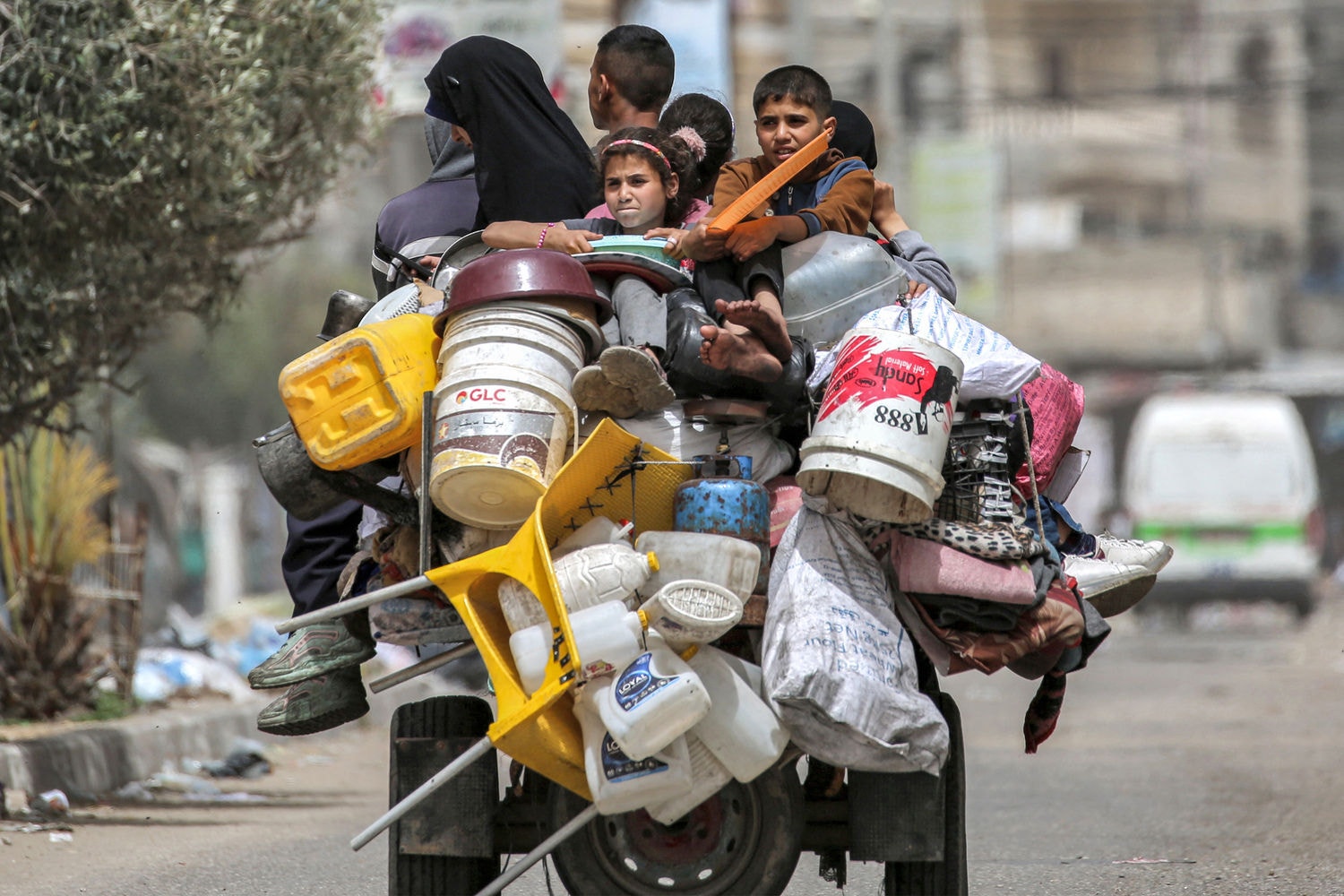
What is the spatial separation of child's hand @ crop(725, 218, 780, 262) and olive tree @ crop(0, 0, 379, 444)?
4.03m

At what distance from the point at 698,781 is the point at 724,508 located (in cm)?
56

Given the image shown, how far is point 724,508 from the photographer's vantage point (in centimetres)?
386

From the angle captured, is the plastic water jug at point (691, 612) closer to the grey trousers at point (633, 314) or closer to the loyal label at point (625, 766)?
the loyal label at point (625, 766)

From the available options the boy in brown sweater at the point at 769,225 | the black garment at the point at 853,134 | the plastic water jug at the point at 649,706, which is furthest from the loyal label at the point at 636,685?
the black garment at the point at 853,134

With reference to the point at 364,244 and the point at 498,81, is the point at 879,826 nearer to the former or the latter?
the point at 498,81

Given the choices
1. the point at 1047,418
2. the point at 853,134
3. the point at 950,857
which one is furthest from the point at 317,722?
the point at 853,134

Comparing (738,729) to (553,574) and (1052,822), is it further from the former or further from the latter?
(1052,822)

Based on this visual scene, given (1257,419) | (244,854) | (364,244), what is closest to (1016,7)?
(364,244)

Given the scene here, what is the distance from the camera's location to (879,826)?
13.1ft

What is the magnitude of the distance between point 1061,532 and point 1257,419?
23.4 metres

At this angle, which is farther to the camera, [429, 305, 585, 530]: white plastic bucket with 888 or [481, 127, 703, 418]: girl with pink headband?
[481, 127, 703, 418]: girl with pink headband

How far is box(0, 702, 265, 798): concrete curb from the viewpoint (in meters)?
8.12

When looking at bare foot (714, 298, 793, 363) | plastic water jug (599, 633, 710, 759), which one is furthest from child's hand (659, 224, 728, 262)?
plastic water jug (599, 633, 710, 759)

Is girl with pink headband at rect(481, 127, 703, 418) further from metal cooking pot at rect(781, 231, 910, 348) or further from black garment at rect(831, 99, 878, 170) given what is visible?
black garment at rect(831, 99, 878, 170)
